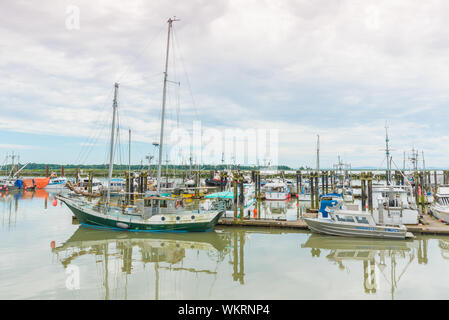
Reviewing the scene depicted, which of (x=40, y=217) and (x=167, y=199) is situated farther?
(x=40, y=217)

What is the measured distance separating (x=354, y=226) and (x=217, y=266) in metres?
11.0

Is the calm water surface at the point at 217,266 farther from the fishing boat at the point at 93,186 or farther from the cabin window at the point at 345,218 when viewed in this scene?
the fishing boat at the point at 93,186

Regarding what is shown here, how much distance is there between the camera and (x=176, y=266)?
15.1m

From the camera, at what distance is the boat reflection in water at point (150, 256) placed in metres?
12.7

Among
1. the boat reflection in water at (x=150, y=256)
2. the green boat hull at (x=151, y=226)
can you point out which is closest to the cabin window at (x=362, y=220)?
the boat reflection in water at (x=150, y=256)

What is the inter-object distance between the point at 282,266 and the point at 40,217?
86.5 feet

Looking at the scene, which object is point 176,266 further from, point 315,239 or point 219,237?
point 315,239

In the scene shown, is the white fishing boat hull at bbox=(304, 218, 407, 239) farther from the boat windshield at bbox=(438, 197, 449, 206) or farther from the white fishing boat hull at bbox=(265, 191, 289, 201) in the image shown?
the white fishing boat hull at bbox=(265, 191, 289, 201)

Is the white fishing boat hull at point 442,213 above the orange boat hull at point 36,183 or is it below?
below

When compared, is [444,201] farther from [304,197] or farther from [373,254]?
[304,197]

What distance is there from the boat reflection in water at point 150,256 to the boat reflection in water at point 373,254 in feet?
21.5

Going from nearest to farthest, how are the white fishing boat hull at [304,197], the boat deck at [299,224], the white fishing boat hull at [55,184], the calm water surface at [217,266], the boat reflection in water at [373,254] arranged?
the calm water surface at [217,266]
the boat reflection in water at [373,254]
the boat deck at [299,224]
the white fishing boat hull at [304,197]
the white fishing boat hull at [55,184]

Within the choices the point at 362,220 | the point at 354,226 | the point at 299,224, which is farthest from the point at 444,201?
the point at 299,224
